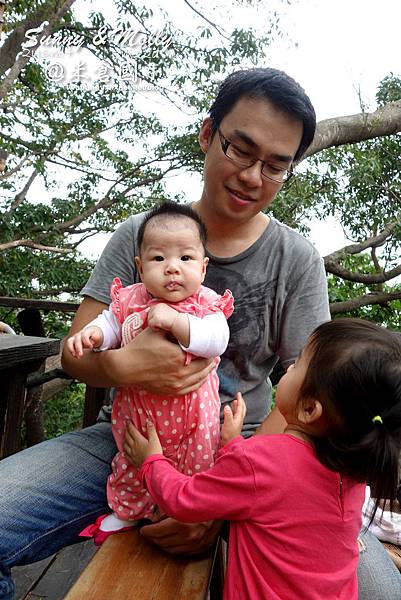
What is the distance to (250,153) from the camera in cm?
171

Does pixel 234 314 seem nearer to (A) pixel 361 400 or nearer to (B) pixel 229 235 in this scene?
(B) pixel 229 235

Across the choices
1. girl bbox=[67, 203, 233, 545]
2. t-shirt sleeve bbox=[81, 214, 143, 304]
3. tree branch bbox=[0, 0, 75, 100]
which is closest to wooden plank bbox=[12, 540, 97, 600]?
girl bbox=[67, 203, 233, 545]

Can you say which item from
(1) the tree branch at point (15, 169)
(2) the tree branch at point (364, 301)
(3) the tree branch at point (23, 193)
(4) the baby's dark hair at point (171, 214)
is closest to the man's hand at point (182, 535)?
(4) the baby's dark hair at point (171, 214)

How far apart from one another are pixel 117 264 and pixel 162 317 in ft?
1.68

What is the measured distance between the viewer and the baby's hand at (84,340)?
1.45 metres

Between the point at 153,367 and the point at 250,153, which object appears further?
the point at 250,153

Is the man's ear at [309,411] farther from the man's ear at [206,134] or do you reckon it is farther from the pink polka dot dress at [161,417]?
the man's ear at [206,134]

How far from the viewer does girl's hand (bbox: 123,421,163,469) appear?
1408 mm

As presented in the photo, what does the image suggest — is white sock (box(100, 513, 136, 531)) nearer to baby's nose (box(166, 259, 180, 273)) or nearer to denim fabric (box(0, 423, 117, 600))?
denim fabric (box(0, 423, 117, 600))

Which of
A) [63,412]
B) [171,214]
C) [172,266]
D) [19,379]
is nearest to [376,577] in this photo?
[172,266]

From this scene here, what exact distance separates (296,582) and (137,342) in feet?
2.17

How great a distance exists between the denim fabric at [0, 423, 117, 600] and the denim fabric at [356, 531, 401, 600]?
0.73 metres

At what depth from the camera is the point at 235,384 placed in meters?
1.80

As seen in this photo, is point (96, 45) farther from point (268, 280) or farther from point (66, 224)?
point (268, 280)
